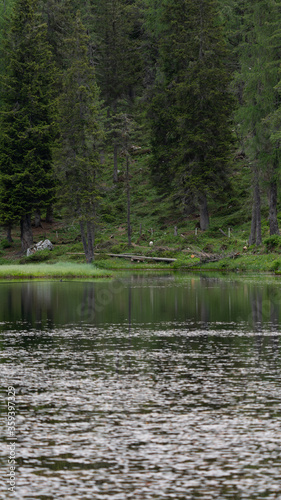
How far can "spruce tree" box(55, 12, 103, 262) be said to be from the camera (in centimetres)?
6469

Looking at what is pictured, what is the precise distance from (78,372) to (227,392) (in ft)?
14.6

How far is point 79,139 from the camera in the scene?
65938 mm

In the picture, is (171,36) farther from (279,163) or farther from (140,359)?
(140,359)

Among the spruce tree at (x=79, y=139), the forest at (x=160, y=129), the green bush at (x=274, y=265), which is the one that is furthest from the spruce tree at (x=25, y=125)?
the green bush at (x=274, y=265)

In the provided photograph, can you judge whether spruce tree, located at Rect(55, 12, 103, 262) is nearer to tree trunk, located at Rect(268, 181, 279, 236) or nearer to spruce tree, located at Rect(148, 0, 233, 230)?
spruce tree, located at Rect(148, 0, 233, 230)

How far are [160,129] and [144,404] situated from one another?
214 feet

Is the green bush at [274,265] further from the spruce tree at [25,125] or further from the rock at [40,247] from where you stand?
the spruce tree at [25,125]

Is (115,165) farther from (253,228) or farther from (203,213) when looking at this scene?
(253,228)

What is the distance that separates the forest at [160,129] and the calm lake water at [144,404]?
32.8 m

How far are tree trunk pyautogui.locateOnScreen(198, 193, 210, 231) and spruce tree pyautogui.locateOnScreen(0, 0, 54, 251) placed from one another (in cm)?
1566

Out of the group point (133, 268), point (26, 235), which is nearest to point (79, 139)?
point (26, 235)

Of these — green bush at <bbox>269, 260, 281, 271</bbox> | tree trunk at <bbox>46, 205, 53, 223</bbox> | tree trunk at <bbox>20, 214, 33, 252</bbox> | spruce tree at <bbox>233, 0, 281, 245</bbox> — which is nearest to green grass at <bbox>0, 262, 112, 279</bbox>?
green bush at <bbox>269, 260, 281, 271</bbox>

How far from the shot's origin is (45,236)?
77875mm

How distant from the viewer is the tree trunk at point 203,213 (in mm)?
70188
